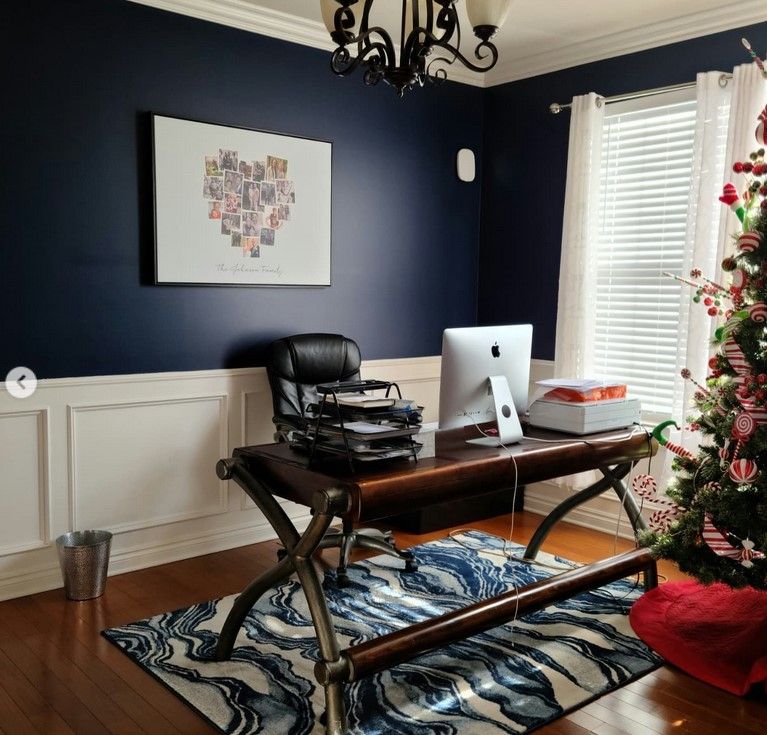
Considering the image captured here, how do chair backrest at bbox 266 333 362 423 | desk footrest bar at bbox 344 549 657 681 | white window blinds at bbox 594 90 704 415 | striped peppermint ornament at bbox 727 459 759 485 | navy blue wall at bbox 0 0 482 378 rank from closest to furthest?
desk footrest bar at bbox 344 549 657 681
striped peppermint ornament at bbox 727 459 759 485
navy blue wall at bbox 0 0 482 378
chair backrest at bbox 266 333 362 423
white window blinds at bbox 594 90 704 415

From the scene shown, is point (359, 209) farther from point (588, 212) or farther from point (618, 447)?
point (618, 447)

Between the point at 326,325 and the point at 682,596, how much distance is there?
224 centimetres

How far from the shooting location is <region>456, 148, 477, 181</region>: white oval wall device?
4.94m

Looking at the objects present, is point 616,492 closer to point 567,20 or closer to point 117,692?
point 117,692

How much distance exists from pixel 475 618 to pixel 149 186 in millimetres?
2393

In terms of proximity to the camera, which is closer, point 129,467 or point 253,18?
point 129,467

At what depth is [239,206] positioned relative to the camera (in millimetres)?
3934

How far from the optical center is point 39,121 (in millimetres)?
3340

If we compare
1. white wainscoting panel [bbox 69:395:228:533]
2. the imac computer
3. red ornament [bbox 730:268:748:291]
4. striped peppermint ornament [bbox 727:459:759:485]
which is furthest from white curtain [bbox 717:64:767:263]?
white wainscoting panel [bbox 69:395:228:533]

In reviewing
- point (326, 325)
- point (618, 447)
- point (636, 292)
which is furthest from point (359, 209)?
point (618, 447)

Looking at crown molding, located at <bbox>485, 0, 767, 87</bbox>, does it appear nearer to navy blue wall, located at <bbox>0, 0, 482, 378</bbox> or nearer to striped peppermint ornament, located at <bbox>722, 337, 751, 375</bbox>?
navy blue wall, located at <bbox>0, 0, 482, 378</bbox>

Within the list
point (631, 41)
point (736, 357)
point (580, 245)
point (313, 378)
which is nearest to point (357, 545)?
point (313, 378)

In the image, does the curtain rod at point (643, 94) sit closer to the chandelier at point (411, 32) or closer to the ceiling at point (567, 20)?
the ceiling at point (567, 20)

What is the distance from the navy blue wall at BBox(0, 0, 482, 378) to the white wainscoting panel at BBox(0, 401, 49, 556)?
0.71 ft
